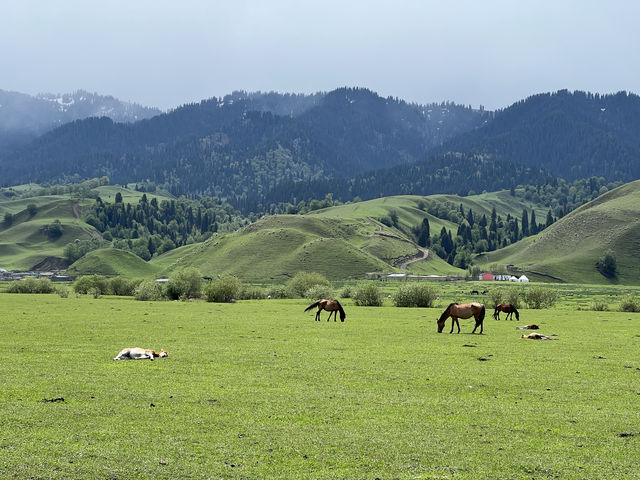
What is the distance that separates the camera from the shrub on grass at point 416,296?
10694cm

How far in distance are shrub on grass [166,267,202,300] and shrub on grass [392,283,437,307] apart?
141 feet

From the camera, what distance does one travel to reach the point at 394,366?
33438 mm

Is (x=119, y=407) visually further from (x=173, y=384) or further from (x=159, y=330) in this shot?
(x=159, y=330)

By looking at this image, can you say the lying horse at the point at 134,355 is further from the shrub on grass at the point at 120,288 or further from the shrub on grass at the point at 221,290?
the shrub on grass at the point at 120,288

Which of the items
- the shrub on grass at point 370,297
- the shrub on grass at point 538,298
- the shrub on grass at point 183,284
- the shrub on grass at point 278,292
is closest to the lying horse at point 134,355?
the shrub on grass at point 370,297

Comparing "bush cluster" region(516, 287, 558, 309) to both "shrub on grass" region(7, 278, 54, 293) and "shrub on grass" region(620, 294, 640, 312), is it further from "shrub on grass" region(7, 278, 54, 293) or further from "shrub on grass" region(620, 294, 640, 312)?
"shrub on grass" region(7, 278, 54, 293)

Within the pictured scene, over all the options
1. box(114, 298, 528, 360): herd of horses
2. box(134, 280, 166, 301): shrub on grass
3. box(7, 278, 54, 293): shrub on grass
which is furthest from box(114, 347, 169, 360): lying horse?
box(7, 278, 54, 293): shrub on grass

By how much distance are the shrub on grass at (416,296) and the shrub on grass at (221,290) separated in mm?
32971

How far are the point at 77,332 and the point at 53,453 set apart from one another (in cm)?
3438

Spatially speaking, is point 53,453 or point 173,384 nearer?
point 53,453

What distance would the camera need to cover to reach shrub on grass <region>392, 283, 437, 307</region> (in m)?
107

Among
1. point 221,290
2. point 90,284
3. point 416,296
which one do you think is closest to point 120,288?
point 90,284

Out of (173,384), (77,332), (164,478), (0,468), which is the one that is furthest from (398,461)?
(77,332)

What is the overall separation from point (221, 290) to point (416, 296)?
1458 inches
